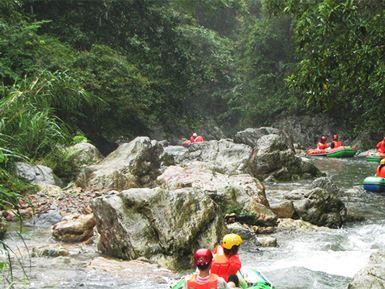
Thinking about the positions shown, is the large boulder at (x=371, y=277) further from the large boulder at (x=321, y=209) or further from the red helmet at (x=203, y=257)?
the large boulder at (x=321, y=209)

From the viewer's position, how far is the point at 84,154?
13.4 m

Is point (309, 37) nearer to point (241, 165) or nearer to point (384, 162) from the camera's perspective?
point (384, 162)

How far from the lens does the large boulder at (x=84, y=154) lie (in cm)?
1306

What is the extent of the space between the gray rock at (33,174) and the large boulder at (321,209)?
195 inches

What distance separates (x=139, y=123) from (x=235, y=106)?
13111 mm

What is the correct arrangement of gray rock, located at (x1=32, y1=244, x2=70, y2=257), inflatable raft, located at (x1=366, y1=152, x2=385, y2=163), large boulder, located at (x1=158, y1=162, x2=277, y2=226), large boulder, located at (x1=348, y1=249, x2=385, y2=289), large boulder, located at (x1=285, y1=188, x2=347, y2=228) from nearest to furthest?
large boulder, located at (x1=348, y1=249, x2=385, y2=289) → gray rock, located at (x1=32, y1=244, x2=70, y2=257) → large boulder, located at (x1=158, y1=162, x2=277, y2=226) → large boulder, located at (x1=285, y1=188, x2=347, y2=228) → inflatable raft, located at (x1=366, y1=152, x2=385, y2=163)

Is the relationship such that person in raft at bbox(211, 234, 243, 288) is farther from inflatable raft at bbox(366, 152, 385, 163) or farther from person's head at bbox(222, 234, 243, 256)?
inflatable raft at bbox(366, 152, 385, 163)

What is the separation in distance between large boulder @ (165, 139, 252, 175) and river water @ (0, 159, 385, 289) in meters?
5.37

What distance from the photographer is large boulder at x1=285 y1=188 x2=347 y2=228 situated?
1012 centimetres

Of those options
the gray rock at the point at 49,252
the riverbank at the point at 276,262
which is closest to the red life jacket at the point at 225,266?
the riverbank at the point at 276,262

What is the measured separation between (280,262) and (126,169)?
5.58 meters

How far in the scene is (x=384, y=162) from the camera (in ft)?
45.1

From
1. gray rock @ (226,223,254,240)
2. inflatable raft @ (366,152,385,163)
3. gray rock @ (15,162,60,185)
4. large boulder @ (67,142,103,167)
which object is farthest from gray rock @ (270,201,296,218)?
inflatable raft @ (366,152,385,163)

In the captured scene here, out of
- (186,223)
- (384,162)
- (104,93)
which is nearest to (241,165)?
(384,162)
